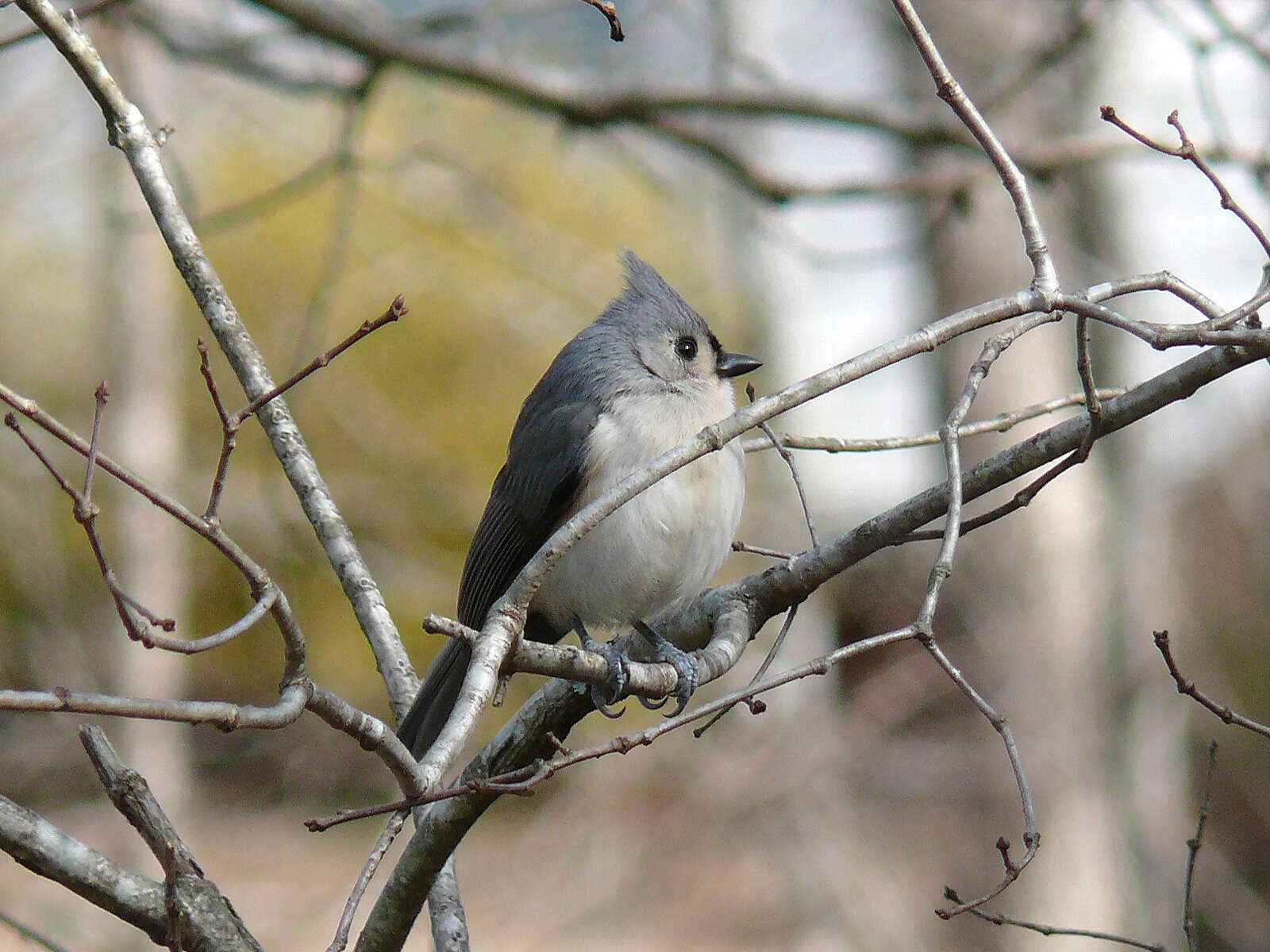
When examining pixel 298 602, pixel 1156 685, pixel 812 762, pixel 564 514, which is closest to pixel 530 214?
pixel 298 602

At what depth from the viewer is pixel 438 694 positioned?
3182 mm

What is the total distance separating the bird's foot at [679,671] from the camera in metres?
2.46

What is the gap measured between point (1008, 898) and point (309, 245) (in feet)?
23.2

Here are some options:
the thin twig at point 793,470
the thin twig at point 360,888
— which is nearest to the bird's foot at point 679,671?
the thin twig at point 793,470

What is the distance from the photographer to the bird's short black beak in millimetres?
3783

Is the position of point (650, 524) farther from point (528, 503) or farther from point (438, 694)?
point (438, 694)

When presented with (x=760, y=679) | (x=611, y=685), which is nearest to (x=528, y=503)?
(x=611, y=685)

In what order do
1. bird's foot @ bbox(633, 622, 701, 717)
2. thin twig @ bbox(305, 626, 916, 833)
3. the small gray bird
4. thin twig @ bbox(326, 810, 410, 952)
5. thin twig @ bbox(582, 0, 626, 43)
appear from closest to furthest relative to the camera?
thin twig @ bbox(326, 810, 410, 952) < thin twig @ bbox(305, 626, 916, 833) < thin twig @ bbox(582, 0, 626, 43) < bird's foot @ bbox(633, 622, 701, 717) < the small gray bird

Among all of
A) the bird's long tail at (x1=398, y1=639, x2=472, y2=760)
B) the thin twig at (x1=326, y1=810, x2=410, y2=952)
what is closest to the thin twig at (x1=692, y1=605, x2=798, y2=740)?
the thin twig at (x1=326, y1=810, x2=410, y2=952)

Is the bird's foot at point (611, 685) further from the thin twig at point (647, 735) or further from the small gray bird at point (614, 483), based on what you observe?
the thin twig at point (647, 735)

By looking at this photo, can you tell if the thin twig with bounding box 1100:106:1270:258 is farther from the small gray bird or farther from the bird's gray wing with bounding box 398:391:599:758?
the bird's gray wing with bounding box 398:391:599:758

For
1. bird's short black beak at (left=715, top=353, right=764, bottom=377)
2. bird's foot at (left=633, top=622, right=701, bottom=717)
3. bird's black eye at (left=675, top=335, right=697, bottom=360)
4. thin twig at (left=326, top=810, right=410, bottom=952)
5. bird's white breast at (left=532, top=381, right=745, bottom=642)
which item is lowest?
thin twig at (left=326, top=810, right=410, bottom=952)

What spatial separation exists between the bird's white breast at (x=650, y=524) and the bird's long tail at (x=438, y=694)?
0.34 metres

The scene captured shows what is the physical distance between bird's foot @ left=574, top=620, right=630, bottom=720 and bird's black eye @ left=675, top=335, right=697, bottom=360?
965 millimetres
